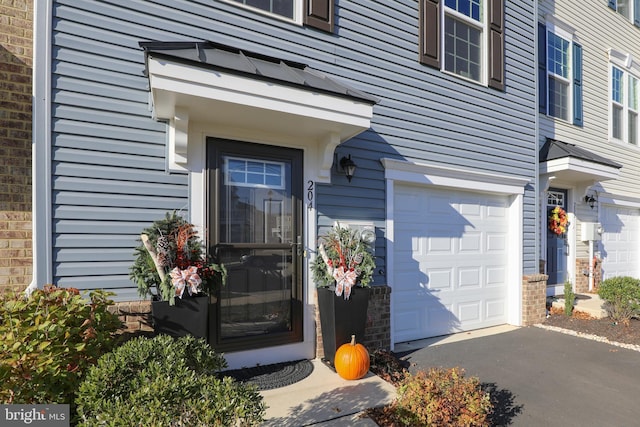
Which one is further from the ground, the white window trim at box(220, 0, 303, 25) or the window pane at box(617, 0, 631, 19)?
the window pane at box(617, 0, 631, 19)

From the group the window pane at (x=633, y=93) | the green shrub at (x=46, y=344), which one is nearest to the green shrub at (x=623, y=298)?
the window pane at (x=633, y=93)

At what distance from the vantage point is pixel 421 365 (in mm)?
3801

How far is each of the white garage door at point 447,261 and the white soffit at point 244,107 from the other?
155 centimetres

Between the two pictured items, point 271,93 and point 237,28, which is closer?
point 271,93

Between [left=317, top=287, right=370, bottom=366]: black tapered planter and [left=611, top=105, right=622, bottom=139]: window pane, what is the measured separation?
8351 mm

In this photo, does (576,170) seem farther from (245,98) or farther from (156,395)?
(156,395)

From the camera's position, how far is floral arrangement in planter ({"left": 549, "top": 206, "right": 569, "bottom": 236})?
6.61 m

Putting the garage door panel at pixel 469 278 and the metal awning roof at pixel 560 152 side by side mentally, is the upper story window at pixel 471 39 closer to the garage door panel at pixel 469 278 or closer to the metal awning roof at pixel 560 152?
the metal awning roof at pixel 560 152

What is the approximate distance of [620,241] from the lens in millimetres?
8352

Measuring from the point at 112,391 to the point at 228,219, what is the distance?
5.90ft

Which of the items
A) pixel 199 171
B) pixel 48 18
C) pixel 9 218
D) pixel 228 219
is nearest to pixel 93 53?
pixel 48 18

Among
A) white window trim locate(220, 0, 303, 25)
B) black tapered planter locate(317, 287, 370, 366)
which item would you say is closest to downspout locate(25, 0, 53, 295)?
white window trim locate(220, 0, 303, 25)

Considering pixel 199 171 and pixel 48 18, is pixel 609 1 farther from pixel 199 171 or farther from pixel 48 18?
pixel 48 18

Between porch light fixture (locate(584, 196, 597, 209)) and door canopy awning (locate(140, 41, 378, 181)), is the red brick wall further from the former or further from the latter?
porch light fixture (locate(584, 196, 597, 209))
